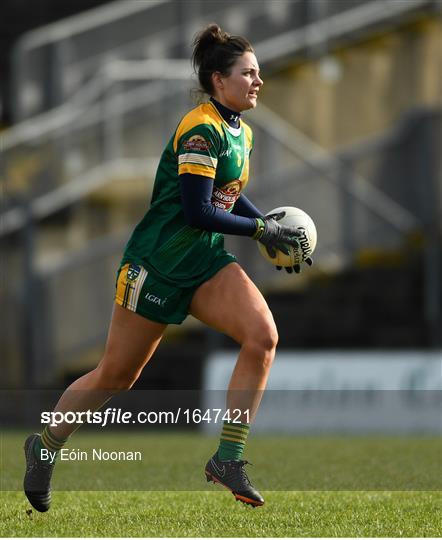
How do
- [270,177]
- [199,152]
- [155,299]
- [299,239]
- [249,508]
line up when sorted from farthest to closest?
[270,177] < [299,239] < [249,508] < [155,299] < [199,152]

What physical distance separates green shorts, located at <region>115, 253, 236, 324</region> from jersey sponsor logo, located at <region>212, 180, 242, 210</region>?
303 mm

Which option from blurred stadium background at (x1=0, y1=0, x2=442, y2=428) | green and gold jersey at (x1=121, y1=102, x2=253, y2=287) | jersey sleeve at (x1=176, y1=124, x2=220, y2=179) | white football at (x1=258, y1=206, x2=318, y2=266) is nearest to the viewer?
jersey sleeve at (x1=176, y1=124, x2=220, y2=179)

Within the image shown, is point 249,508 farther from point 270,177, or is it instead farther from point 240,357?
point 270,177

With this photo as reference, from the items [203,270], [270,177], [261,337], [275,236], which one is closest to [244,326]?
[261,337]

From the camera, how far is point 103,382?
5.79m

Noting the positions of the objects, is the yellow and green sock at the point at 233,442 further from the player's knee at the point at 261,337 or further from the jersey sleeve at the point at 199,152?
the jersey sleeve at the point at 199,152

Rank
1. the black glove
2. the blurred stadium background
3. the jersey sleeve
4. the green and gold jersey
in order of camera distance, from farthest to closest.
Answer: the blurred stadium background < the black glove < the green and gold jersey < the jersey sleeve

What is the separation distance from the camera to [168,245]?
18.9ft

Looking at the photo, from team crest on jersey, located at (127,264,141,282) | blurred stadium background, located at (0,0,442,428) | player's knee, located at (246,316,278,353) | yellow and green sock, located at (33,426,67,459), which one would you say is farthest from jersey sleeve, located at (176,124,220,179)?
blurred stadium background, located at (0,0,442,428)

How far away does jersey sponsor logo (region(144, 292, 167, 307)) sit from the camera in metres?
5.72

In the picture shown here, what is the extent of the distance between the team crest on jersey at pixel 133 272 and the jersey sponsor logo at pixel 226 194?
0.42 m

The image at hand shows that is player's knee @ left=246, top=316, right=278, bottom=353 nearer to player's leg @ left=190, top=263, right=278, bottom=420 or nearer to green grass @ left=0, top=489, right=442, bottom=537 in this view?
player's leg @ left=190, top=263, right=278, bottom=420

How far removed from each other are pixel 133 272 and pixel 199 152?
586 mm

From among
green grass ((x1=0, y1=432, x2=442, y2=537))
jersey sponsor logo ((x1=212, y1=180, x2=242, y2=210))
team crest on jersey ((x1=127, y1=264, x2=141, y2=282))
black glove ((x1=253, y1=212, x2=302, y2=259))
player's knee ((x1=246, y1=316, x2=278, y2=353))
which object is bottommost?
green grass ((x1=0, y1=432, x2=442, y2=537))
